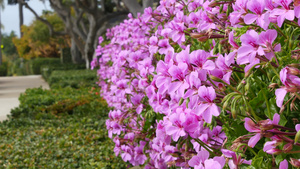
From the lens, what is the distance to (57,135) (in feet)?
19.1

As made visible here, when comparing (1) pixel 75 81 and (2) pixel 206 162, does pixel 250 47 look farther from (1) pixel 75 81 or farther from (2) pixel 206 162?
(1) pixel 75 81

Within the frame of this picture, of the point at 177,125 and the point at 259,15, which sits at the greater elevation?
the point at 259,15

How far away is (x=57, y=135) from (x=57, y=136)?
0.03 meters

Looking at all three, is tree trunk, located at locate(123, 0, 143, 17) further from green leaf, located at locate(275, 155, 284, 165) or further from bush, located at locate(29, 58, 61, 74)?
bush, located at locate(29, 58, 61, 74)

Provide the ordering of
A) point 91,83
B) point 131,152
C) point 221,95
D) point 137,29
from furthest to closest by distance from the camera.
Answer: point 91,83, point 137,29, point 131,152, point 221,95

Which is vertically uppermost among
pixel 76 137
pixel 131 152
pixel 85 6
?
pixel 85 6

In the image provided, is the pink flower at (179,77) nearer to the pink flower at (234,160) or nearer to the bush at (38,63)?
the pink flower at (234,160)

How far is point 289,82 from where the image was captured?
1.10 m

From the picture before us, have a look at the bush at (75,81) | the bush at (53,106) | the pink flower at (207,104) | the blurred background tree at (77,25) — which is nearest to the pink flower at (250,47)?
the pink flower at (207,104)

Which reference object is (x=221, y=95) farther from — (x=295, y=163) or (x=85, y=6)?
(x=85, y=6)

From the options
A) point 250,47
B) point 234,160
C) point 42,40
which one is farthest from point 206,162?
point 42,40

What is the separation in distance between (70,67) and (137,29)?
1832 centimetres

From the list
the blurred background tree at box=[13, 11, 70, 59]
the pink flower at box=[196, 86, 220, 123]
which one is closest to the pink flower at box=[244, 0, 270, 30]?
the pink flower at box=[196, 86, 220, 123]

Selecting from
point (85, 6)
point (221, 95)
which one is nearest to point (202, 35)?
point (221, 95)
